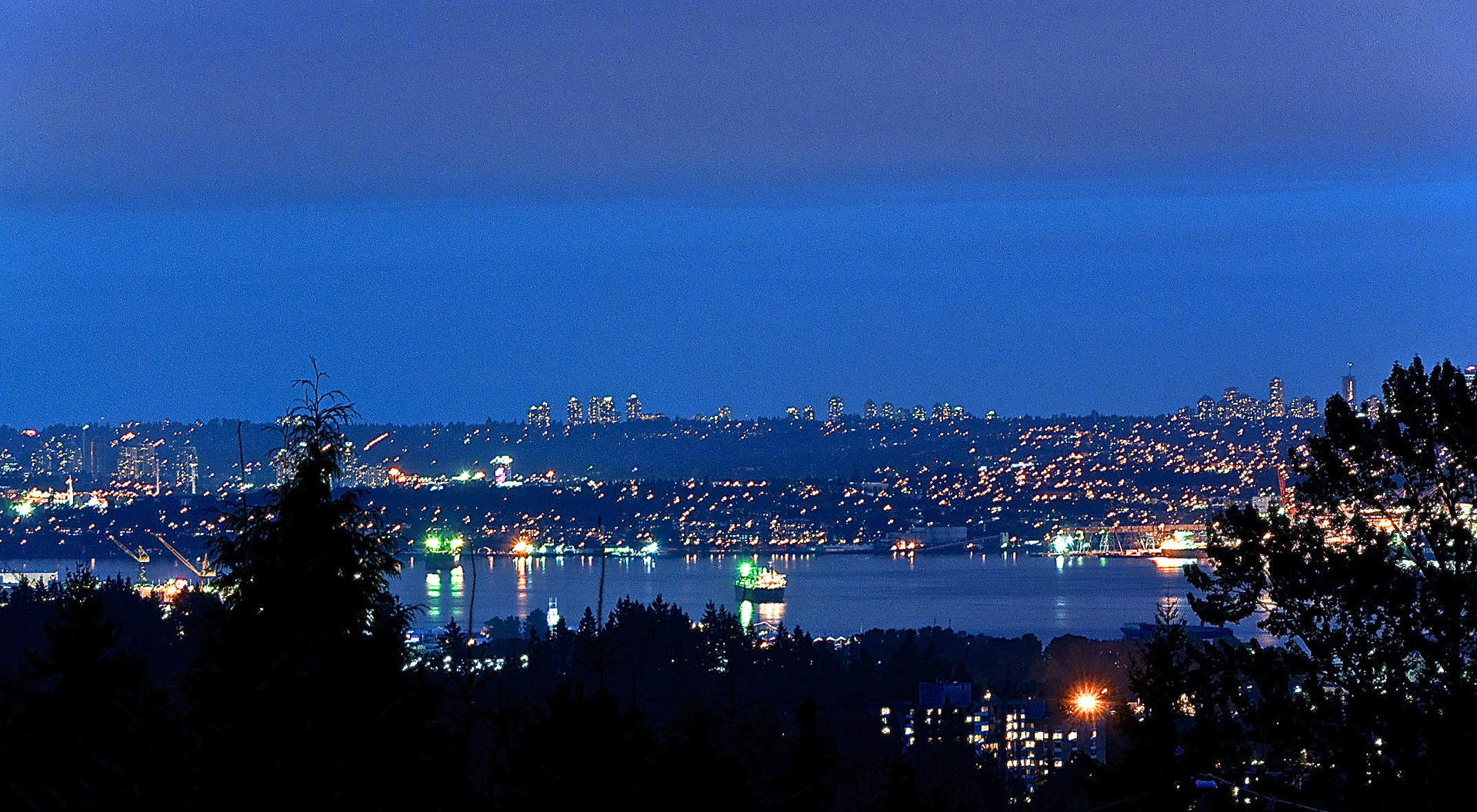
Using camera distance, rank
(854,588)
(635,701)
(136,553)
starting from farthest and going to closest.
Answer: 1. (136,553)
2. (854,588)
3. (635,701)

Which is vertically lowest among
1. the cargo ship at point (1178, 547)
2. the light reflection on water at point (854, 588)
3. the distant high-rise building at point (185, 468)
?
the light reflection on water at point (854, 588)

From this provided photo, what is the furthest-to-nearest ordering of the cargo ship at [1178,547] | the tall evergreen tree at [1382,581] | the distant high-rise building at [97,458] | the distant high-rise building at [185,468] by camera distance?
the distant high-rise building at [97,458] → the distant high-rise building at [185,468] → the cargo ship at [1178,547] → the tall evergreen tree at [1382,581]

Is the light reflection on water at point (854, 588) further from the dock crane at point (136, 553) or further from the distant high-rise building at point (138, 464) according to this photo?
the distant high-rise building at point (138, 464)

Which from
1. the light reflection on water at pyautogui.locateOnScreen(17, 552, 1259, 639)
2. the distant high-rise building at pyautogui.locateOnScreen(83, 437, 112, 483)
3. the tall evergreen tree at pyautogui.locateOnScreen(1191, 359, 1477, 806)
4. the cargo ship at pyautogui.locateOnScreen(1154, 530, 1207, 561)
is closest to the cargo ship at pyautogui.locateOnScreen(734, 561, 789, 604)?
the light reflection on water at pyautogui.locateOnScreen(17, 552, 1259, 639)

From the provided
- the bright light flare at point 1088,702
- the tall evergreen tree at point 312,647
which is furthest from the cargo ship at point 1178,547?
the tall evergreen tree at point 312,647

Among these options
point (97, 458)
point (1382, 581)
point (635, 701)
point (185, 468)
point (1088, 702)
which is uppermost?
point (97, 458)

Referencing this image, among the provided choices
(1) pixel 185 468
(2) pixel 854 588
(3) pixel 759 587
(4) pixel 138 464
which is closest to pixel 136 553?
(1) pixel 185 468

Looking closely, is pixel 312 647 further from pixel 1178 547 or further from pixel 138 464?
pixel 138 464

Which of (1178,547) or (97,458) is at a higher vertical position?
(97,458)
